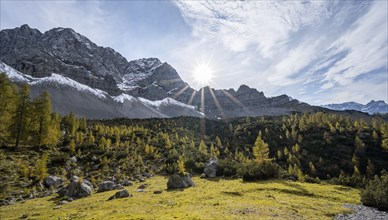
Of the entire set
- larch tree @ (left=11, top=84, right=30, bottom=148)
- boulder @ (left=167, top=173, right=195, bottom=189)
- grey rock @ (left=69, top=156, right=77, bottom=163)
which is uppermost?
larch tree @ (left=11, top=84, right=30, bottom=148)

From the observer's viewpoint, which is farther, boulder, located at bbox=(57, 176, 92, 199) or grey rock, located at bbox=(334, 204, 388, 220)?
boulder, located at bbox=(57, 176, 92, 199)

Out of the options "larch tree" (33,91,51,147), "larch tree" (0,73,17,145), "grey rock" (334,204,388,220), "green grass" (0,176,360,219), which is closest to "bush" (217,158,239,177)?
"green grass" (0,176,360,219)

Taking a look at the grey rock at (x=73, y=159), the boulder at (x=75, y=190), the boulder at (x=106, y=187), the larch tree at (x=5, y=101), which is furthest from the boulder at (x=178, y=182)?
the larch tree at (x=5, y=101)

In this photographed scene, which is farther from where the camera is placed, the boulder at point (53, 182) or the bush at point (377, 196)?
the boulder at point (53, 182)

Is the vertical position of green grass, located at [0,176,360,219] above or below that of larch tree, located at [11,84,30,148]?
below

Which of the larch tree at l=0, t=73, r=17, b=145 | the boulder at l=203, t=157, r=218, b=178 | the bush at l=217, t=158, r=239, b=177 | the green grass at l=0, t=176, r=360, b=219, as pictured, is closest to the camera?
the green grass at l=0, t=176, r=360, b=219

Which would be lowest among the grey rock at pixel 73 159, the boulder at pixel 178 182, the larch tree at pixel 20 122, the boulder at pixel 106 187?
the boulder at pixel 106 187

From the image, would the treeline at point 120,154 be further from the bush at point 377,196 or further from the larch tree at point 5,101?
the bush at point 377,196

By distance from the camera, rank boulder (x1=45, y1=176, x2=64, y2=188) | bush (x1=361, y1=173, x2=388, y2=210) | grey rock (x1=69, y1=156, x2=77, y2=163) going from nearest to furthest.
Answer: bush (x1=361, y1=173, x2=388, y2=210)
boulder (x1=45, y1=176, x2=64, y2=188)
grey rock (x1=69, y1=156, x2=77, y2=163)

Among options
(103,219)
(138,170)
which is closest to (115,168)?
(138,170)

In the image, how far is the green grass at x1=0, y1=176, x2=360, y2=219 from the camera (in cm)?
2508

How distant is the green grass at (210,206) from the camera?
25.1 metres

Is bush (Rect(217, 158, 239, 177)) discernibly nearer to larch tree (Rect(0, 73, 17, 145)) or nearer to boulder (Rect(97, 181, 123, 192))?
boulder (Rect(97, 181, 123, 192))

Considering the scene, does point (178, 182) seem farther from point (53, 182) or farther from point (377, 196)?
point (377, 196)
